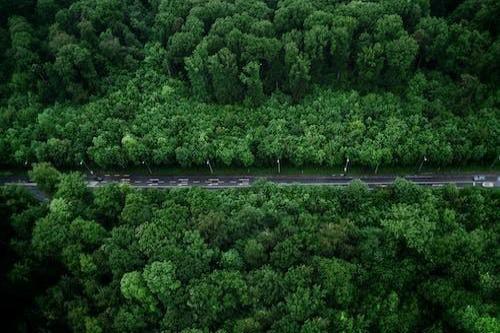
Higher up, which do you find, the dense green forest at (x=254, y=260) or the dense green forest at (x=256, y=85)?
the dense green forest at (x=256, y=85)

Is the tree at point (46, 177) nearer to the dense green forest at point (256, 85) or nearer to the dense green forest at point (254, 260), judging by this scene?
the dense green forest at point (254, 260)

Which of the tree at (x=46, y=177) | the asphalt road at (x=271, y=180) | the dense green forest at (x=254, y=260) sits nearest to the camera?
the dense green forest at (x=254, y=260)

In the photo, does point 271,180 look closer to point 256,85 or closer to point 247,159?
point 247,159

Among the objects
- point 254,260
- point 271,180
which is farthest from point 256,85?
point 254,260

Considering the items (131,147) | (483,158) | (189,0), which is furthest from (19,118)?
(483,158)

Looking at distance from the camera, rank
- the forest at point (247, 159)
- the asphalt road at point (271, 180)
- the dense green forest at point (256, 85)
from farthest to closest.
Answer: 1. the dense green forest at point (256, 85)
2. the asphalt road at point (271, 180)
3. the forest at point (247, 159)

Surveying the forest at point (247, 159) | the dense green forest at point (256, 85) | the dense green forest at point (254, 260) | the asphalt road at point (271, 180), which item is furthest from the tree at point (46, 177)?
the asphalt road at point (271, 180)
